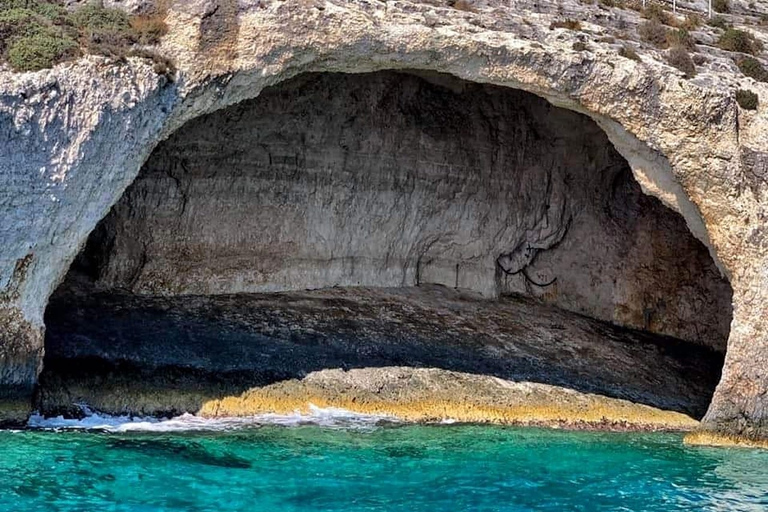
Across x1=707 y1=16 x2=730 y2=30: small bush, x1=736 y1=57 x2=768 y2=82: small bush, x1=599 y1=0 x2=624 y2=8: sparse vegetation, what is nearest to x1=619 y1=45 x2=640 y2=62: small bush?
x1=736 y1=57 x2=768 y2=82: small bush

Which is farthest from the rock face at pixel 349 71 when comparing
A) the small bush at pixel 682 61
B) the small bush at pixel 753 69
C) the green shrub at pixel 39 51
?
the small bush at pixel 753 69

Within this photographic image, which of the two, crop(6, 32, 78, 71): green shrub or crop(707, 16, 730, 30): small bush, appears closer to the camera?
crop(6, 32, 78, 71): green shrub

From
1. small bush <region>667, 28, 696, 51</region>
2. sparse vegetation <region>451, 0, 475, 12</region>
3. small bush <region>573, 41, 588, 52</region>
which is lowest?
small bush <region>573, 41, 588, 52</region>

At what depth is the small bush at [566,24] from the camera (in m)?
20.9

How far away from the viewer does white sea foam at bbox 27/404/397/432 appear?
18.0m

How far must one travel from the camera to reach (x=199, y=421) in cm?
1895

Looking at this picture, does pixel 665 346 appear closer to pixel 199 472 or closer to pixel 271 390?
pixel 271 390

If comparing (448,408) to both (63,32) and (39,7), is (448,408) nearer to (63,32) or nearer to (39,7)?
(63,32)

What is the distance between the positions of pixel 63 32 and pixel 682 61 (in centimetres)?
1225

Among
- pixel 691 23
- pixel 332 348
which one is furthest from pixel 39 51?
pixel 691 23

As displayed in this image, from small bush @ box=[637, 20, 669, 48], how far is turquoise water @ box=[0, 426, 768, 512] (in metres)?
8.73

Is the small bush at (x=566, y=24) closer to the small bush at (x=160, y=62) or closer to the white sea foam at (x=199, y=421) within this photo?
the small bush at (x=160, y=62)

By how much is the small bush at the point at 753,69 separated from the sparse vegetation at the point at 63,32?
40.3ft

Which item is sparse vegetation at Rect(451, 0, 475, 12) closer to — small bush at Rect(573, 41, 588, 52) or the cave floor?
small bush at Rect(573, 41, 588, 52)
